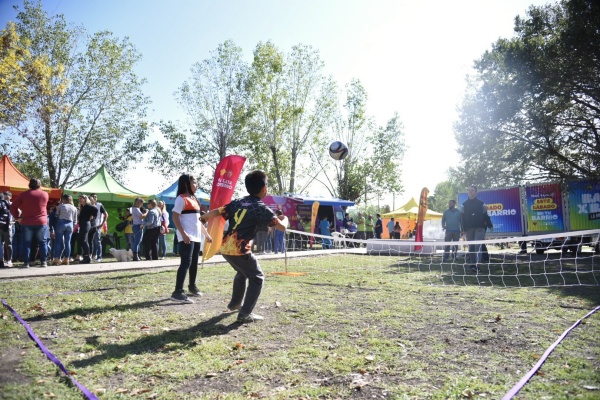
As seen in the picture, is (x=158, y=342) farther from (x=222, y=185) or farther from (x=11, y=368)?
(x=222, y=185)

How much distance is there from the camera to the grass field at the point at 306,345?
9.87 ft

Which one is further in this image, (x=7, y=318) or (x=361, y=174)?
(x=361, y=174)

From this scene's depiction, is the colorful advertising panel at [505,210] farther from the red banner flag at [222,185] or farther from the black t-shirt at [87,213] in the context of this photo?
the black t-shirt at [87,213]

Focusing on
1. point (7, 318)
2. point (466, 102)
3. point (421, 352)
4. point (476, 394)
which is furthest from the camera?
point (466, 102)

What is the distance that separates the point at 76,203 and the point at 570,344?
17855mm

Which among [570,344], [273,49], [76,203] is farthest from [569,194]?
[273,49]

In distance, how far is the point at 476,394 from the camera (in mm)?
2859

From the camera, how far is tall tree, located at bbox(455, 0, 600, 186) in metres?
18.1

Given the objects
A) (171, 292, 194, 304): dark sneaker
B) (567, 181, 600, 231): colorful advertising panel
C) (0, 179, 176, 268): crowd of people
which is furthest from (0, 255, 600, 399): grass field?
(567, 181, 600, 231): colorful advertising panel

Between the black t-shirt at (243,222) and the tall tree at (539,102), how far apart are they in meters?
17.3

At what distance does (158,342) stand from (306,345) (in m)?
1.49

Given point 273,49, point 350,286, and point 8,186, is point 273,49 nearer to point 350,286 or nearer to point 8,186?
point 8,186

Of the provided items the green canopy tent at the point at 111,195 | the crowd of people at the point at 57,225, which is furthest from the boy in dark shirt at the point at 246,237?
the green canopy tent at the point at 111,195

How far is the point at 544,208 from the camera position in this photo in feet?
57.1
